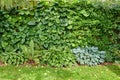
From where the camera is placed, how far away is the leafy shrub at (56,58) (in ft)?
24.2

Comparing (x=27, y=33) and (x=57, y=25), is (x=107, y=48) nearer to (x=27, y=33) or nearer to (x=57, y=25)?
(x=57, y=25)

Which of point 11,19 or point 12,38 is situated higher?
point 11,19

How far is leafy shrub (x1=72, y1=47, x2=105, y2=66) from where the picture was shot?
7652mm

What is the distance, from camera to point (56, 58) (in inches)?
291

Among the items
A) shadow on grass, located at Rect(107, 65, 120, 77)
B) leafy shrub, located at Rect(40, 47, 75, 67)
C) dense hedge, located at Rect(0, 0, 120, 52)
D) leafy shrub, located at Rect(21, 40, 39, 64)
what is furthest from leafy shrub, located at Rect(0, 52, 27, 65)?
shadow on grass, located at Rect(107, 65, 120, 77)

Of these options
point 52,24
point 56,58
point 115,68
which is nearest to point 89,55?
point 115,68

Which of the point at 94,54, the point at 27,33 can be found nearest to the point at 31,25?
the point at 27,33

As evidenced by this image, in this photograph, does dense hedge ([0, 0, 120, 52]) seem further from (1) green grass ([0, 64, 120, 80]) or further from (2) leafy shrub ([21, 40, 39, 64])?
(1) green grass ([0, 64, 120, 80])

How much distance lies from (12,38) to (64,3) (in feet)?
5.95

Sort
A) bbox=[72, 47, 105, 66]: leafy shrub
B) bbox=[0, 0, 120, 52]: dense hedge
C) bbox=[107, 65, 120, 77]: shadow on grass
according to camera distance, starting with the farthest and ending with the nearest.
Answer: bbox=[0, 0, 120, 52]: dense hedge
bbox=[72, 47, 105, 66]: leafy shrub
bbox=[107, 65, 120, 77]: shadow on grass

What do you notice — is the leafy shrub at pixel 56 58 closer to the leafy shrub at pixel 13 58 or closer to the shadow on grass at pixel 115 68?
the leafy shrub at pixel 13 58

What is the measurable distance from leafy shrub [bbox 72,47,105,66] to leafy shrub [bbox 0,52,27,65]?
1489 mm

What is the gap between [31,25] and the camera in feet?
25.7

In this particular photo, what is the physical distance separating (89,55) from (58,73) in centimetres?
126
